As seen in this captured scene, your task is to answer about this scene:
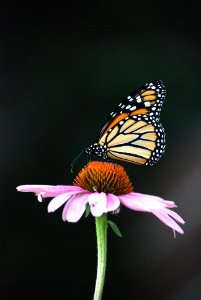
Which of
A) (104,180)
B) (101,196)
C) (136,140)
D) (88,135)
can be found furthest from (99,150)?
(88,135)

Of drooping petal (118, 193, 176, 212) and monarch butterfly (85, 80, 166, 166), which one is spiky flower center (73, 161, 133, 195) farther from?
monarch butterfly (85, 80, 166, 166)

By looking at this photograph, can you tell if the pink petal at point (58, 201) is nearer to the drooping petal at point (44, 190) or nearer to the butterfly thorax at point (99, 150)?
the drooping petal at point (44, 190)

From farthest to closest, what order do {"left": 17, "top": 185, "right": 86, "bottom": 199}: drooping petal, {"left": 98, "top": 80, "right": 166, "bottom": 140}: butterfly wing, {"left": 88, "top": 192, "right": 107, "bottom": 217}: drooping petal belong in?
{"left": 98, "top": 80, "right": 166, "bottom": 140}: butterfly wing
{"left": 17, "top": 185, "right": 86, "bottom": 199}: drooping petal
{"left": 88, "top": 192, "right": 107, "bottom": 217}: drooping petal

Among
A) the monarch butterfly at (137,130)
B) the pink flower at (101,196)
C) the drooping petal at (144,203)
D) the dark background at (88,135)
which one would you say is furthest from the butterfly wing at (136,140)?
the dark background at (88,135)

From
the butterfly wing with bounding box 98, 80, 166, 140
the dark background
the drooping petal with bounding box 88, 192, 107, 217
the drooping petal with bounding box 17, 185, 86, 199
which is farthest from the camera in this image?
the dark background

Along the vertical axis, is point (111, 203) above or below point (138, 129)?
below

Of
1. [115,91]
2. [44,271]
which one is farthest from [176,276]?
[115,91]

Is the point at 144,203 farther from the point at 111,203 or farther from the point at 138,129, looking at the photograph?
the point at 138,129

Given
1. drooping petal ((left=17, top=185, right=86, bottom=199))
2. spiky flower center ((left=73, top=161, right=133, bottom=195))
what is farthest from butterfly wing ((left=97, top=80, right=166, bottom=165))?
drooping petal ((left=17, top=185, right=86, bottom=199))
